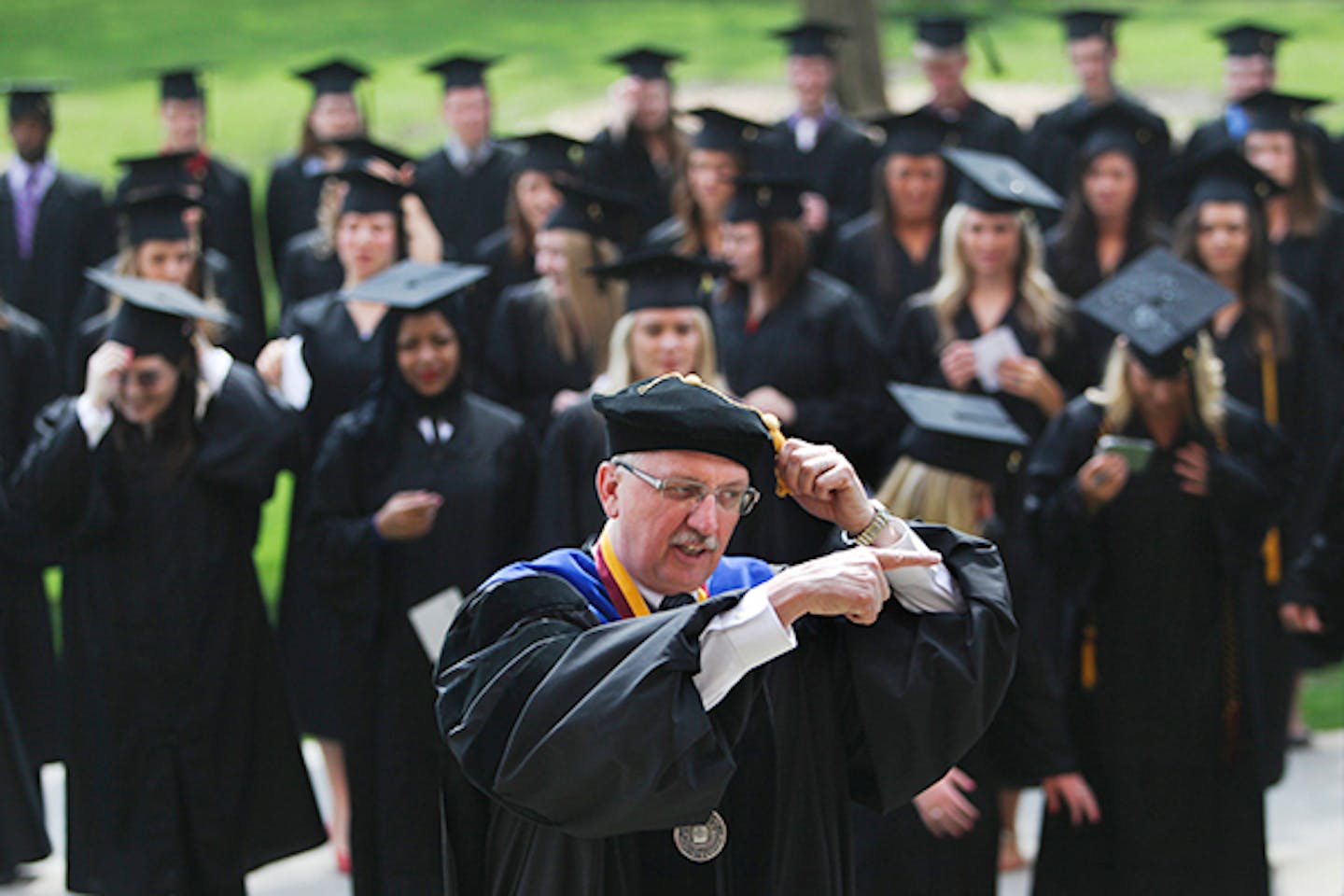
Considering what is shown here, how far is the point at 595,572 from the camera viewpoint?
381cm

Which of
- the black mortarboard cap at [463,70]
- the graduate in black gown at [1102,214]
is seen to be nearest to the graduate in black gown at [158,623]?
the graduate in black gown at [1102,214]

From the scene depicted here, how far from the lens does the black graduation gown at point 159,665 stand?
20.9 ft

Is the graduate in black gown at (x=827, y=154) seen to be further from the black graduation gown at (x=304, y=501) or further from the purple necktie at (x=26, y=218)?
the purple necktie at (x=26, y=218)

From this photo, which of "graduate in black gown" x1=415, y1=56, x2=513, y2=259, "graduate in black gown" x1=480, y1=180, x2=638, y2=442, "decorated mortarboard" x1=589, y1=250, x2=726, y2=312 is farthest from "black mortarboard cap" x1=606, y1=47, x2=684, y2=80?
"decorated mortarboard" x1=589, y1=250, x2=726, y2=312

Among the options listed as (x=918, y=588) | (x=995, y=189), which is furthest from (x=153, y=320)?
(x=918, y=588)

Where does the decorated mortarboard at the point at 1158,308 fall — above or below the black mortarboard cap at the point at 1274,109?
below

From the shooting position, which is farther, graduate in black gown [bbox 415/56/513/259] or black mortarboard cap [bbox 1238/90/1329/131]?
graduate in black gown [bbox 415/56/513/259]

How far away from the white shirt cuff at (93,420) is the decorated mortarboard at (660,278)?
1825 mm

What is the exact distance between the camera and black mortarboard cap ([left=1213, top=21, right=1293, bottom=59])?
11.0 meters

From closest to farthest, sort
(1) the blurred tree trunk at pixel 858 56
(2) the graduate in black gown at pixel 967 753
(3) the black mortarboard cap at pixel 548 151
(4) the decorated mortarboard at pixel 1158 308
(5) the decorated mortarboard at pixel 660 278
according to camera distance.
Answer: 1. (2) the graduate in black gown at pixel 967 753
2. (4) the decorated mortarboard at pixel 1158 308
3. (5) the decorated mortarboard at pixel 660 278
4. (3) the black mortarboard cap at pixel 548 151
5. (1) the blurred tree trunk at pixel 858 56

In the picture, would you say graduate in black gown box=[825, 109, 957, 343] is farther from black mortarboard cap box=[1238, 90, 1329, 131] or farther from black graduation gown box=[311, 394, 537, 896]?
black graduation gown box=[311, 394, 537, 896]

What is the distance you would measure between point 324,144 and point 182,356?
4254 mm

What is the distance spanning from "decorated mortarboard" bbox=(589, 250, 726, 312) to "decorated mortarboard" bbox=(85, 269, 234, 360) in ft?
4.77

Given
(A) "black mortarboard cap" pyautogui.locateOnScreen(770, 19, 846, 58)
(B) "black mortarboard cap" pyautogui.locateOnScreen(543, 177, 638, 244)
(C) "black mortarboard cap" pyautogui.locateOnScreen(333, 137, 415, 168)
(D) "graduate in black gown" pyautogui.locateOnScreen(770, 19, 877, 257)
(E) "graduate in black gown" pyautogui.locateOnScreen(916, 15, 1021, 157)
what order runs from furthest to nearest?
(A) "black mortarboard cap" pyautogui.locateOnScreen(770, 19, 846, 58) < (E) "graduate in black gown" pyautogui.locateOnScreen(916, 15, 1021, 157) < (D) "graduate in black gown" pyautogui.locateOnScreen(770, 19, 877, 257) < (C) "black mortarboard cap" pyautogui.locateOnScreen(333, 137, 415, 168) < (B) "black mortarboard cap" pyautogui.locateOnScreen(543, 177, 638, 244)
